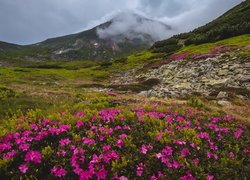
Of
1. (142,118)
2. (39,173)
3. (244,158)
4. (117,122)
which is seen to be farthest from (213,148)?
(39,173)

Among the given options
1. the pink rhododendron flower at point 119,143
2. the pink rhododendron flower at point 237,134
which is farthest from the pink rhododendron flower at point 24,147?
the pink rhododendron flower at point 237,134

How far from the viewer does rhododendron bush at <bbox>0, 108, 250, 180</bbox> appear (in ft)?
17.0

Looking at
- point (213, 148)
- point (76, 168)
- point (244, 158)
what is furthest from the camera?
point (213, 148)

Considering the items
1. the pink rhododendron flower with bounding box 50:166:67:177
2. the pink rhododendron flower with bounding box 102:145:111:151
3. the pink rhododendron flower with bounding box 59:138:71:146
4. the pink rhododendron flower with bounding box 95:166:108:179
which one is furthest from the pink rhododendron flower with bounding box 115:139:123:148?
the pink rhododendron flower with bounding box 50:166:67:177

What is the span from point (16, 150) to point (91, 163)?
2244 millimetres

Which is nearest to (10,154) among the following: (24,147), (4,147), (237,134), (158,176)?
(24,147)

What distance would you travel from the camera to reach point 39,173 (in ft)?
17.0

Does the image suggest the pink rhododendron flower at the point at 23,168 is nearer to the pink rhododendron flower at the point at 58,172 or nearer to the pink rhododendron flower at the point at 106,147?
the pink rhododendron flower at the point at 58,172

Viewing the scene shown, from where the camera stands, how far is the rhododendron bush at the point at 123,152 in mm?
5168

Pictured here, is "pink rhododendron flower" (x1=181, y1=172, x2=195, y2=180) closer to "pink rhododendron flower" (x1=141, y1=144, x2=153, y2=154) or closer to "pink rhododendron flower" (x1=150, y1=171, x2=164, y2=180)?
"pink rhododendron flower" (x1=150, y1=171, x2=164, y2=180)

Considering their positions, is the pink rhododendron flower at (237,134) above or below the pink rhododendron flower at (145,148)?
below

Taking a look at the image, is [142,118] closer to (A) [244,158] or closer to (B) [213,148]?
(B) [213,148]

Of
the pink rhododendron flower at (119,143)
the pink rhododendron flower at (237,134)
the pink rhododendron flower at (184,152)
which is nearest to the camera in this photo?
the pink rhododendron flower at (184,152)

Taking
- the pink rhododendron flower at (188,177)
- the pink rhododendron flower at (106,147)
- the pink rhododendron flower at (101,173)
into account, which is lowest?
the pink rhododendron flower at (188,177)
